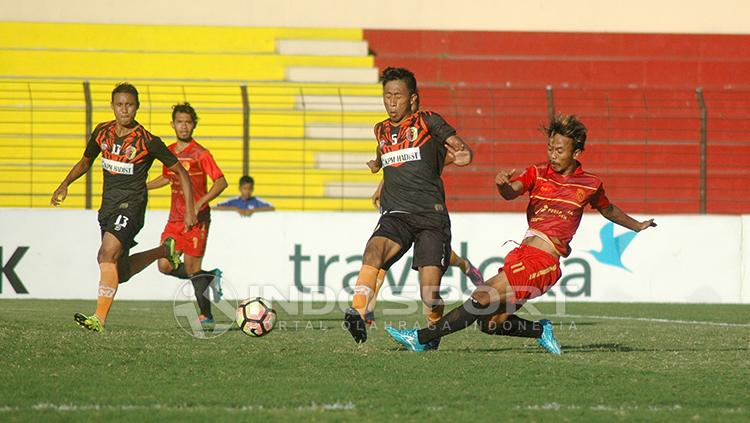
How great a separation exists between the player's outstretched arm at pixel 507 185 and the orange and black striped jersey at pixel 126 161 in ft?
11.0

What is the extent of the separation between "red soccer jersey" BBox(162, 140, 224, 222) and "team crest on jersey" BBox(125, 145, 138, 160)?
1874mm

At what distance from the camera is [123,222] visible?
396 inches

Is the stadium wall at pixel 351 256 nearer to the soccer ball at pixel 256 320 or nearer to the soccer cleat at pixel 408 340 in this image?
the soccer ball at pixel 256 320

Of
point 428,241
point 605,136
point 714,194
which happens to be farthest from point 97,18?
point 428,241

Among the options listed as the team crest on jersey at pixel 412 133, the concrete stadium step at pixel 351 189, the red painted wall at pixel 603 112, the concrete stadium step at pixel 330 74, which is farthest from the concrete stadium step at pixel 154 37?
the team crest on jersey at pixel 412 133

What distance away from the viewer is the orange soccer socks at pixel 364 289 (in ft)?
27.1

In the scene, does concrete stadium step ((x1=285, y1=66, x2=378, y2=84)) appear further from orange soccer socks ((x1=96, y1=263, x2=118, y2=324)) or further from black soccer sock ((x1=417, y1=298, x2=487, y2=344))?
black soccer sock ((x1=417, y1=298, x2=487, y2=344))

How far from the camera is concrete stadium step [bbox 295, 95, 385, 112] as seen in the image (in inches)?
830

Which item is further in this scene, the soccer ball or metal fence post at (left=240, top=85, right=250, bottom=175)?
metal fence post at (left=240, top=85, right=250, bottom=175)

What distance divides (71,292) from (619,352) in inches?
382

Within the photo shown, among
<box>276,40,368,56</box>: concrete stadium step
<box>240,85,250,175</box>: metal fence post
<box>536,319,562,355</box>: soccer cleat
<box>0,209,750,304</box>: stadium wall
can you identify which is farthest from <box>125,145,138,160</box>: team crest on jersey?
<box>276,40,368,56</box>: concrete stadium step

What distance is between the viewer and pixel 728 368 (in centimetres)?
776

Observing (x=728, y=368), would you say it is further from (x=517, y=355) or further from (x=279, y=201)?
(x=279, y=201)

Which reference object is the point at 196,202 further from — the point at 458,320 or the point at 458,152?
the point at 458,320
